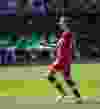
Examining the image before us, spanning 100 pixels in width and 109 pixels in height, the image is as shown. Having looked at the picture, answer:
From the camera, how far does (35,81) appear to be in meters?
1.65

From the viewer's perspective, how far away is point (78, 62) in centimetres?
167

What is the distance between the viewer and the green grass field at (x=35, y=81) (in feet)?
5.40

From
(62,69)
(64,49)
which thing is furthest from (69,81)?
(64,49)

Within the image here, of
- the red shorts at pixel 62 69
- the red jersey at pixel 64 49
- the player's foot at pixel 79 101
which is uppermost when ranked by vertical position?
the red jersey at pixel 64 49

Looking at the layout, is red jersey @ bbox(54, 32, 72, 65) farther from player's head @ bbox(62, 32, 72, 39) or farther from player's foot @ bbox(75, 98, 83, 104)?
player's foot @ bbox(75, 98, 83, 104)

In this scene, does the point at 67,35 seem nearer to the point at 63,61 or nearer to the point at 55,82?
the point at 63,61

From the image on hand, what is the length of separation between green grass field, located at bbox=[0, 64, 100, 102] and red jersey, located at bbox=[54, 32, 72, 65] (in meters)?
0.06

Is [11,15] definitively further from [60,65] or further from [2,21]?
[60,65]

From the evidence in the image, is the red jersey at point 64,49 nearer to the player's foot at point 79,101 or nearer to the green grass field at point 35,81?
the green grass field at point 35,81

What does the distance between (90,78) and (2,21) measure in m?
0.61

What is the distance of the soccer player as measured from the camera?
1663mm

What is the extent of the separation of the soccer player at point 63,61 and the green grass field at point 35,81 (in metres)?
0.03

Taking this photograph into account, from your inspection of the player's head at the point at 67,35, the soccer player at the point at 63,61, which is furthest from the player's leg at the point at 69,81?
the player's head at the point at 67,35

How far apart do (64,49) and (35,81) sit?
248 mm
